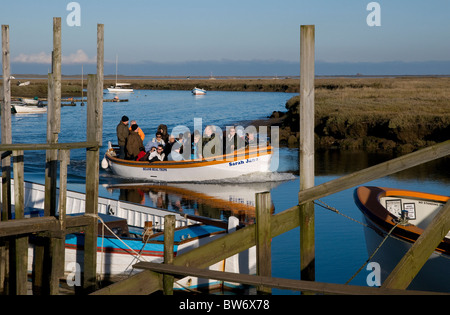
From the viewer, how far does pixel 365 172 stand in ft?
22.3

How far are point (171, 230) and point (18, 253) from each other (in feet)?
13.4

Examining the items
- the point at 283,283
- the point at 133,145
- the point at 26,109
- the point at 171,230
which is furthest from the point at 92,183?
the point at 26,109

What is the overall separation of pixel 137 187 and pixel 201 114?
41028 millimetres

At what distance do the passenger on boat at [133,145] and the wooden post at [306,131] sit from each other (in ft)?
48.6

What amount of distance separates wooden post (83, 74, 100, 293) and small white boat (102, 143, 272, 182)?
492 inches

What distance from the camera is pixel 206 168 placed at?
71.0 feet

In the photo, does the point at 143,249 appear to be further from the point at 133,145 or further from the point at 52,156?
the point at 133,145

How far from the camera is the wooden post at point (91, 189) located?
8711 millimetres

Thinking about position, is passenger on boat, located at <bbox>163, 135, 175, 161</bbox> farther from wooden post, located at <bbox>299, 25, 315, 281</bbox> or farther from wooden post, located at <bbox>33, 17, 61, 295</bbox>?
wooden post, located at <bbox>299, 25, 315, 281</bbox>

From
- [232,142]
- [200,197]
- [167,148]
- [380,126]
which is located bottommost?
[200,197]

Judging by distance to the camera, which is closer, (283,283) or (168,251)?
(283,283)

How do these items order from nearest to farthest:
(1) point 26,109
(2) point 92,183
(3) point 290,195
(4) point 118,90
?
(2) point 92,183
(3) point 290,195
(1) point 26,109
(4) point 118,90
